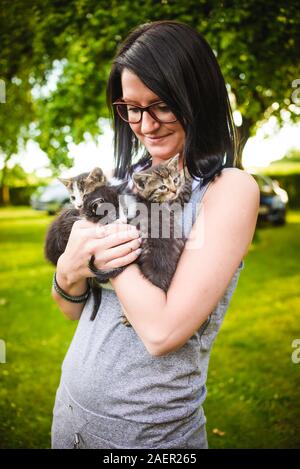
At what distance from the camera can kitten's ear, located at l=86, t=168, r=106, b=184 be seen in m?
2.43

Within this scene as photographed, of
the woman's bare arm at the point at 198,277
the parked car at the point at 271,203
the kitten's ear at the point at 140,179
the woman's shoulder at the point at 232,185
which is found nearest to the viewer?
the woman's bare arm at the point at 198,277

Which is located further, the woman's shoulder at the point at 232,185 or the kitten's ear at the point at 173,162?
the kitten's ear at the point at 173,162

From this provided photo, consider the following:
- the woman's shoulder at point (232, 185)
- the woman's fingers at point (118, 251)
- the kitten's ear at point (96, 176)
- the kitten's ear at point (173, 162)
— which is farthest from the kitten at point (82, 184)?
the woman's shoulder at point (232, 185)

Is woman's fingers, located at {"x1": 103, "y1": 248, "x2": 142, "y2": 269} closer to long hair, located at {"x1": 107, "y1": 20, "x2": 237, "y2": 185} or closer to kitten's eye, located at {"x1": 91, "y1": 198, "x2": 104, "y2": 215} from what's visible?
long hair, located at {"x1": 107, "y1": 20, "x2": 237, "y2": 185}

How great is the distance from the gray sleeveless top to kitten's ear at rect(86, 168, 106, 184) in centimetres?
92

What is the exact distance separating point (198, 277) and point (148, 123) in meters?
0.76

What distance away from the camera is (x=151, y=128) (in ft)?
5.75

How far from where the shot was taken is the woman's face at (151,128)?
1.68 metres

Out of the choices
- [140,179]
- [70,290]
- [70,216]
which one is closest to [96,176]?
[70,216]

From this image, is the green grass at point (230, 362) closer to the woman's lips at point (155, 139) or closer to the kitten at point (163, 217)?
the kitten at point (163, 217)

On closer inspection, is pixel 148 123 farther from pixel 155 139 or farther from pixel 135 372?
pixel 135 372

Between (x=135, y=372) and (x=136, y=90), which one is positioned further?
(x=136, y=90)

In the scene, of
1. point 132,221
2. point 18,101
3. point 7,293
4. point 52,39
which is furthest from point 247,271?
point 132,221

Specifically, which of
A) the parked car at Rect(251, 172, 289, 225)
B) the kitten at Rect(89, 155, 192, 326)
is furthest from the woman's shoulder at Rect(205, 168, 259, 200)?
the parked car at Rect(251, 172, 289, 225)
